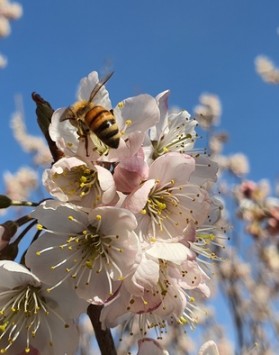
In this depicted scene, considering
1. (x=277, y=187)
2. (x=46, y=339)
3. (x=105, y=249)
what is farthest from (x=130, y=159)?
(x=277, y=187)

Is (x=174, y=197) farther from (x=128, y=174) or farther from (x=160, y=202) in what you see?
(x=128, y=174)

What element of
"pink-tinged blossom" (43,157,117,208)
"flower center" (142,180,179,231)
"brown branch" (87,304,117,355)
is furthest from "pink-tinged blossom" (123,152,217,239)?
"brown branch" (87,304,117,355)

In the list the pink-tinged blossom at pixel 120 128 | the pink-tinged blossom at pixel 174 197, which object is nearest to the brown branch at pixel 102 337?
the pink-tinged blossom at pixel 174 197

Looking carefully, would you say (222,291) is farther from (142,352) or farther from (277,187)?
(142,352)

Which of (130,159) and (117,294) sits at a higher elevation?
(130,159)

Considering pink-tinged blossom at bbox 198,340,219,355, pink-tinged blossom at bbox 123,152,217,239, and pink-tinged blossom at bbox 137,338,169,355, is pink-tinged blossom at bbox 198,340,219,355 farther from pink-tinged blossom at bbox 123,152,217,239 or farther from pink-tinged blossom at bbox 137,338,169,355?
pink-tinged blossom at bbox 123,152,217,239

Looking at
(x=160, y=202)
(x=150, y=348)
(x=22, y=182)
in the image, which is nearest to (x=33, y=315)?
(x=150, y=348)

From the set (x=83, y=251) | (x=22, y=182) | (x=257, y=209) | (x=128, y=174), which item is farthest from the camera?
(x=22, y=182)

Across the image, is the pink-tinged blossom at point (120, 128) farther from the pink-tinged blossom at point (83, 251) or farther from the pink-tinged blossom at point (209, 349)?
the pink-tinged blossom at point (209, 349)
